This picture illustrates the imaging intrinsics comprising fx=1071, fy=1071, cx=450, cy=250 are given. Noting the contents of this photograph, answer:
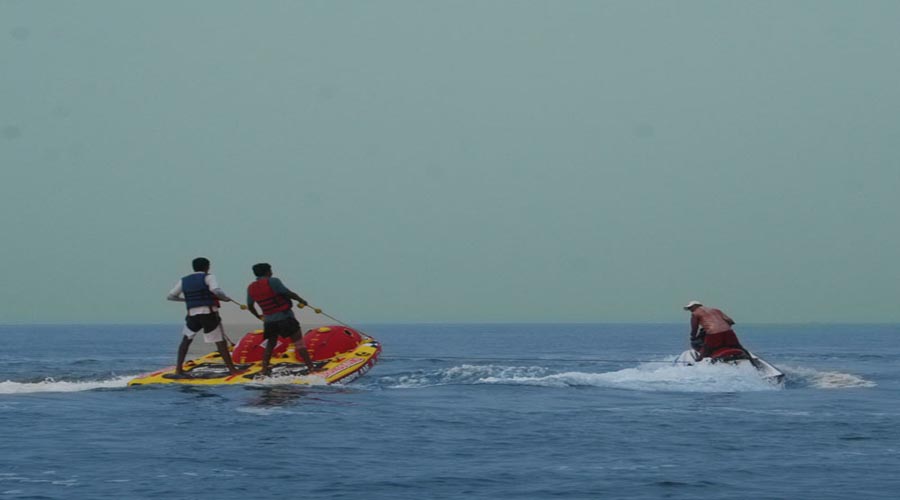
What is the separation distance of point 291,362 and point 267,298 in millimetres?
1840

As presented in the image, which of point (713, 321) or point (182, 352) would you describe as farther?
point (713, 321)

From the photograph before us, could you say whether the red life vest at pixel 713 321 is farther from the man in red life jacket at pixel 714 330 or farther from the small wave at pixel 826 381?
the small wave at pixel 826 381

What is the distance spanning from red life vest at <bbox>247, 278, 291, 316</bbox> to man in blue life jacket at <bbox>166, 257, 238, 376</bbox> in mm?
596

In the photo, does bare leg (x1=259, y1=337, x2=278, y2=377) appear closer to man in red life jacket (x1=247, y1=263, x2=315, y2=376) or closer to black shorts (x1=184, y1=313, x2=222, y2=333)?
man in red life jacket (x1=247, y1=263, x2=315, y2=376)

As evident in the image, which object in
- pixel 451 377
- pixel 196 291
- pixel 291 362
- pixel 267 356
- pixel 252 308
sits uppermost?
pixel 196 291

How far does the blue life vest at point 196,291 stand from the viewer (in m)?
18.1

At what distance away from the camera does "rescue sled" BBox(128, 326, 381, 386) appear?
18.8m

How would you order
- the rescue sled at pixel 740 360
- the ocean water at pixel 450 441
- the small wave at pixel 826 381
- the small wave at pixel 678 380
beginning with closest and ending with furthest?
the ocean water at pixel 450 441 < the small wave at pixel 678 380 < the rescue sled at pixel 740 360 < the small wave at pixel 826 381

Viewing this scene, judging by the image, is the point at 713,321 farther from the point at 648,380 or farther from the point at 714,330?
the point at 648,380

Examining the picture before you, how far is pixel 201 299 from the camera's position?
59.3 feet

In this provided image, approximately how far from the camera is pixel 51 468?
35.8 ft

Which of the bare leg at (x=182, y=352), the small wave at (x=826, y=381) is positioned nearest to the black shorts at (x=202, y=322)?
the bare leg at (x=182, y=352)

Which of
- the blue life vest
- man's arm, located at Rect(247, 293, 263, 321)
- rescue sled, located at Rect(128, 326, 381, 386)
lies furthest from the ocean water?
the blue life vest

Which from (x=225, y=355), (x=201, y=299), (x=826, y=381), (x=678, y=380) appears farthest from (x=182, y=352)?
(x=826, y=381)
